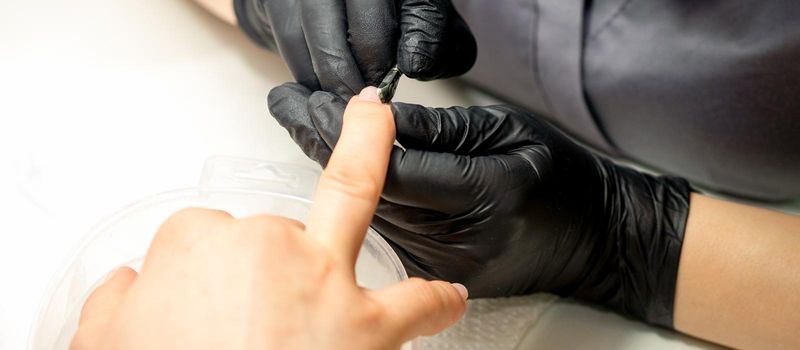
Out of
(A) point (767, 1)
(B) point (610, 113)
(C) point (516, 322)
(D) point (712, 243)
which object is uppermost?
(A) point (767, 1)

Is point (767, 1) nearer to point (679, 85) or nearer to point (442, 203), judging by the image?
point (679, 85)

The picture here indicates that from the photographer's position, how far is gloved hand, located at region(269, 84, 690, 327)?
0.67 m

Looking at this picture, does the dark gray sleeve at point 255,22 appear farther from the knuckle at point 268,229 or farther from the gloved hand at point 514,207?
the knuckle at point 268,229

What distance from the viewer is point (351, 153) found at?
0.54m

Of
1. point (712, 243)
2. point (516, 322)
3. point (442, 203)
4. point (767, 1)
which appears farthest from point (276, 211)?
point (767, 1)

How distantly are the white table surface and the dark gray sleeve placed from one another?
0.06 metres

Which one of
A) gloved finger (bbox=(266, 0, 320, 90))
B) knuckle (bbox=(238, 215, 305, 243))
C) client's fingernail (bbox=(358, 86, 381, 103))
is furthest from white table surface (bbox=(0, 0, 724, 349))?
knuckle (bbox=(238, 215, 305, 243))

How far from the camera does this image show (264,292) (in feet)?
1.40

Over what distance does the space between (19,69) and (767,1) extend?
101cm

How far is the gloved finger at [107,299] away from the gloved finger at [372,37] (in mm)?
323

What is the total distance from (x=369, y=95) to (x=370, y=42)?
0.26 feet

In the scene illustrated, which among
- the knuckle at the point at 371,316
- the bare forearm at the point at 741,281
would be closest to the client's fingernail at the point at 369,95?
the knuckle at the point at 371,316

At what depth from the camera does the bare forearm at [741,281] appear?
795 mm

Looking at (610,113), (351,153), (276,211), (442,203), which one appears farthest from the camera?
(610,113)
